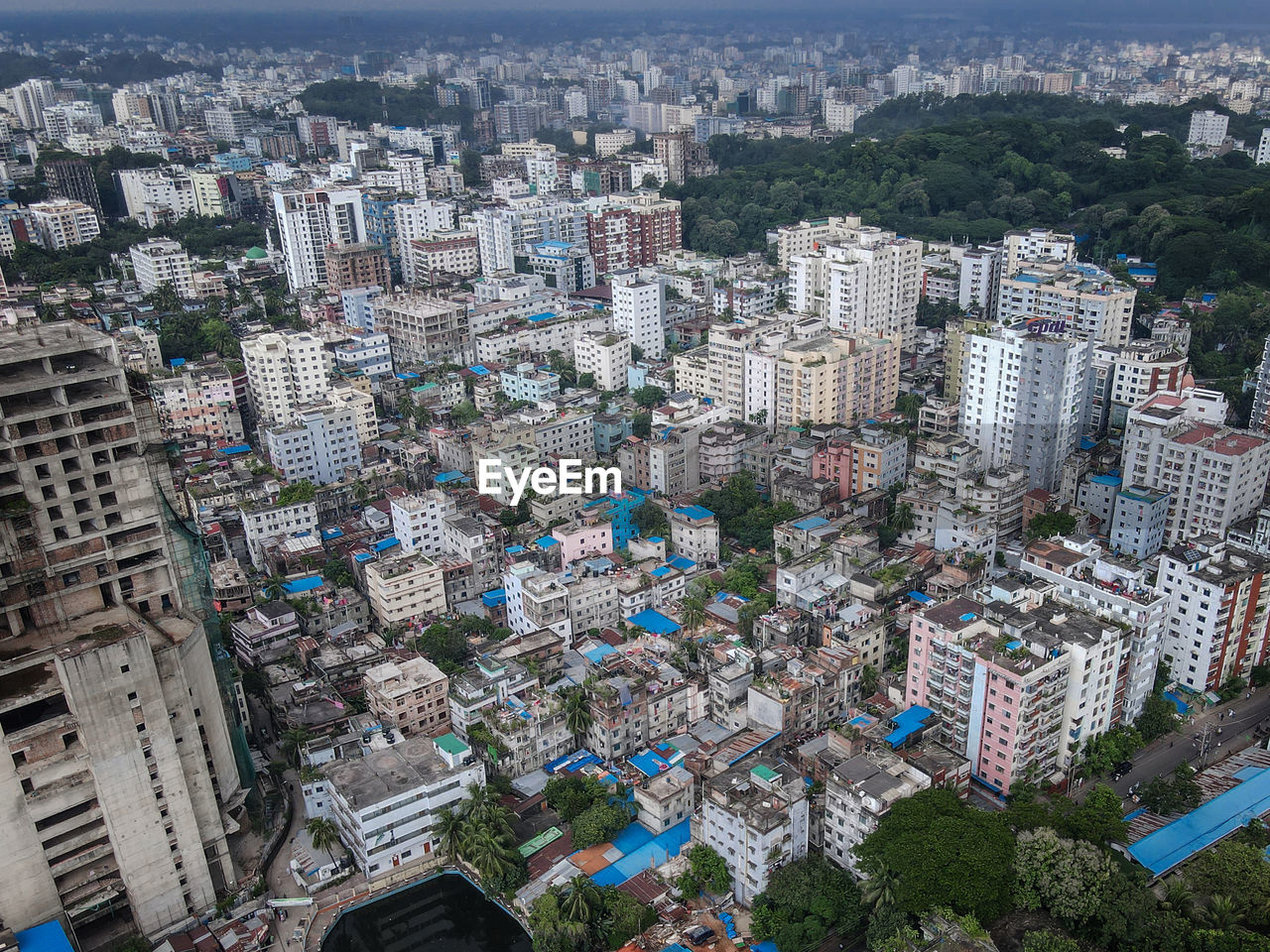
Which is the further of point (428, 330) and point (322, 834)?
point (428, 330)

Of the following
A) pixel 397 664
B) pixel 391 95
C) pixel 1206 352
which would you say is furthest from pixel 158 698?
pixel 391 95

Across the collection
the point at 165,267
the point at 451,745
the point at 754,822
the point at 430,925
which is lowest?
the point at 430,925

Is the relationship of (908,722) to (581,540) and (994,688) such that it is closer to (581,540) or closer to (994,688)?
(994,688)

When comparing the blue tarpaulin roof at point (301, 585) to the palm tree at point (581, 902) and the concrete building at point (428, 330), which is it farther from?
the concrete building at point (428, 330)

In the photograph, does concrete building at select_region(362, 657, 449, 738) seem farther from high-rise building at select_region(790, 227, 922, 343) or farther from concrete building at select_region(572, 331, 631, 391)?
high-rise building at select_region(790, 227, 922, 343)

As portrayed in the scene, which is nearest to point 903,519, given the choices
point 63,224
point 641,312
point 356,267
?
point 641,312

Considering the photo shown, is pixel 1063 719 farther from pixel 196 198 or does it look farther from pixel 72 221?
pixel 196 198

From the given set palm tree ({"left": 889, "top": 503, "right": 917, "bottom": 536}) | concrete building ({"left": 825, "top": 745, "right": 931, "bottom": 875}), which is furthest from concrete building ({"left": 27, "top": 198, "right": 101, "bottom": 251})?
concrete building ({"left": 825, "top": 745, "right": 931, "bottom": 875})
